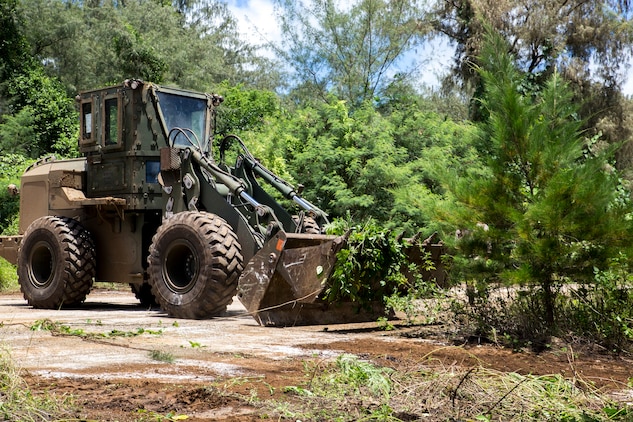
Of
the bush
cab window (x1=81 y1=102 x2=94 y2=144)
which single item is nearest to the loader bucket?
the bush

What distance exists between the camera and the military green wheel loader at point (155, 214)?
31.1 feet

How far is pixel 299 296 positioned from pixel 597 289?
10.2 feet

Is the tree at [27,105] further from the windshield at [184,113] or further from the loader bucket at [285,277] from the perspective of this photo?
the loader bucket at [285,277]

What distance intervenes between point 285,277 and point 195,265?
1425 mm

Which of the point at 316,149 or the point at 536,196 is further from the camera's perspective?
the point at 316,149

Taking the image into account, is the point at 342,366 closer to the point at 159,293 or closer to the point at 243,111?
the point at 159,293

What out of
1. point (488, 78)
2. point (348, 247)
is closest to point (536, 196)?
point (488, 78)

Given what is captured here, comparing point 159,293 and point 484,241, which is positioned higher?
point 484,241

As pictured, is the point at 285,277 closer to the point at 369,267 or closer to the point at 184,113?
the point at 369,267

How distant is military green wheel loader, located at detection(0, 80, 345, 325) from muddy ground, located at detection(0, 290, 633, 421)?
600 millimetres

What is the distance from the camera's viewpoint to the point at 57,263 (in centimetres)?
1135

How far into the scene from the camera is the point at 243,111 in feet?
109

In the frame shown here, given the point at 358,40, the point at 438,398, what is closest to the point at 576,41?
the point at 358,40

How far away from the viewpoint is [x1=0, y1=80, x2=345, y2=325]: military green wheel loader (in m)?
9.49
